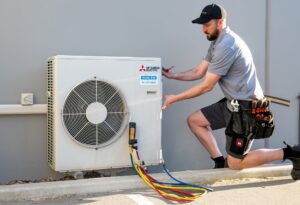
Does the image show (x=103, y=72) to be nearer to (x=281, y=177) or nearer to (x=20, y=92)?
(x=20, y=92)

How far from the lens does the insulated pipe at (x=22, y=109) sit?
13.2 ft

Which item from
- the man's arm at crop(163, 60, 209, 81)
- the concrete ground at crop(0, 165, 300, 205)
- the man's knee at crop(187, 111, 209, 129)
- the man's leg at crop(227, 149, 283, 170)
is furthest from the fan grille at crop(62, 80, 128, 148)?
the man's leg at crop(227, 149, 283, 170)

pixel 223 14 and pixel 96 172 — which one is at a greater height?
pixel 223 14

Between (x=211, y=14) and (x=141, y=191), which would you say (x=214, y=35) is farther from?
(x=141, y=191)

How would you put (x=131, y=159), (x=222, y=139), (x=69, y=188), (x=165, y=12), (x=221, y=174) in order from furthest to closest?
1. (x=222, y=139)
2. (x=165, y=12)
3. (x=221, y=174)
4. (x=131, y=159)
5. (x=69, y=188)

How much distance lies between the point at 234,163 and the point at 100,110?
1.37 m

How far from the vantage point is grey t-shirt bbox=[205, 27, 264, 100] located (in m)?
4.03

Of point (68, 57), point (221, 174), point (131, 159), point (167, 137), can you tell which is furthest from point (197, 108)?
point (68, 57)

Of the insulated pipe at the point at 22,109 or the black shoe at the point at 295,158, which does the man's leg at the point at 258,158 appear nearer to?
the black shoe at the point at 295,158

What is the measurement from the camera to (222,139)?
5051 mm

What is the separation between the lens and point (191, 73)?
14.9 ft

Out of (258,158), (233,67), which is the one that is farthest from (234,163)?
(233,67)

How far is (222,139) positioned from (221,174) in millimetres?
815

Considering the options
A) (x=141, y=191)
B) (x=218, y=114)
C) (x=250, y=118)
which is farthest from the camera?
(x=218, y=114)
